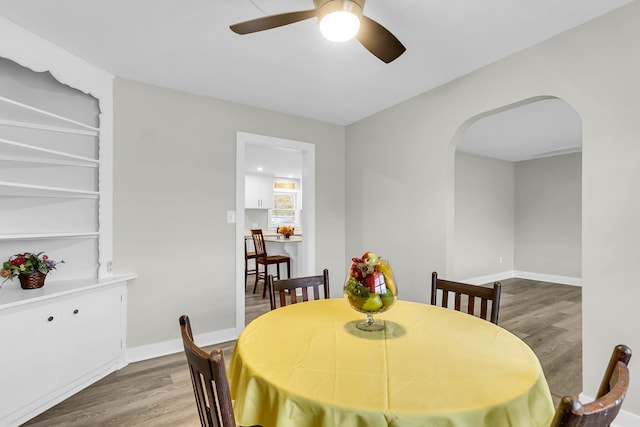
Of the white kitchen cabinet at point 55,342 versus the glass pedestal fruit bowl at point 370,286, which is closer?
the glass pedestal fruit bowl at point 370,286

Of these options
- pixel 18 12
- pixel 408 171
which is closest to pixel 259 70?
pixel 18 12

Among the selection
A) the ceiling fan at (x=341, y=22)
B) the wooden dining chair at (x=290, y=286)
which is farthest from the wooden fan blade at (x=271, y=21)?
the wooden dining chair at (x=290, y=286)

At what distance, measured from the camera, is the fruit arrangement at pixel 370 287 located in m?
1.25

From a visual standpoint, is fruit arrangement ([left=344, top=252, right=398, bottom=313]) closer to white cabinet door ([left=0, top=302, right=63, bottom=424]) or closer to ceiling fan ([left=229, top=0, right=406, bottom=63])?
ceiling fan ([left=229, top=0, right=406, bottom=63])

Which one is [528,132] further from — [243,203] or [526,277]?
[243,203]

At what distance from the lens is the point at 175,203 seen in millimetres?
2896

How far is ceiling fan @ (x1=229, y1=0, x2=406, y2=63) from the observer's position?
4.67 feet

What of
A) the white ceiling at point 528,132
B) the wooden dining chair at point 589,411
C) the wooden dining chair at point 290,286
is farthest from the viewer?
the white ceiling at point 528,132

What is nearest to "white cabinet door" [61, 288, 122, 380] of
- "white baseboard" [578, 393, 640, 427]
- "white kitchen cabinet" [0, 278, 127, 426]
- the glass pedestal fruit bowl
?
"white kitchen cabinet" [0, 278, 127, 426]

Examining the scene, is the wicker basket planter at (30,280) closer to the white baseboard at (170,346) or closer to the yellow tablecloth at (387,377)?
the white baseboard at (170,346)

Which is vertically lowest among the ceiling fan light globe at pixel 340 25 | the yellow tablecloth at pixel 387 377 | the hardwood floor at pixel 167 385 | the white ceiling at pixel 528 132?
the hardwood floor at pixel 167 385

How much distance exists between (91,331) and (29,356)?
398 mm

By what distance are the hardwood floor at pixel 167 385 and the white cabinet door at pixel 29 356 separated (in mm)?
165

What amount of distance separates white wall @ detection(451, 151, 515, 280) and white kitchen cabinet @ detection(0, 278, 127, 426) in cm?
497
